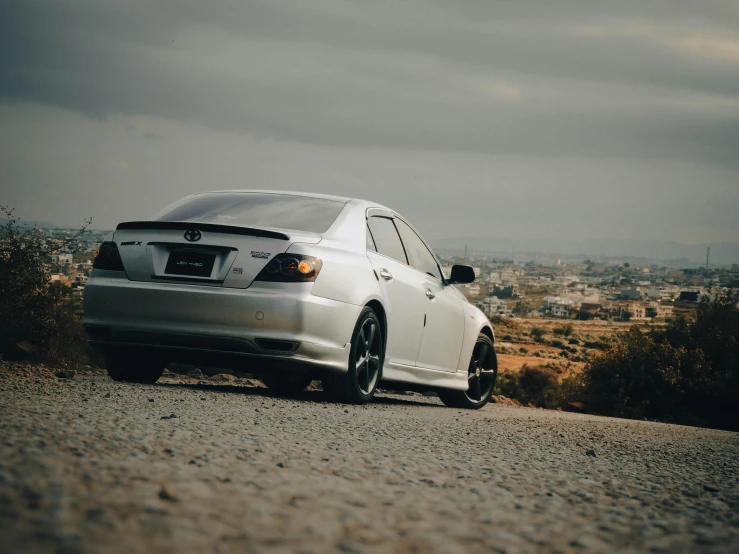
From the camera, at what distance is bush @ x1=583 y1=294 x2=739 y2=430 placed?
22.8 metres

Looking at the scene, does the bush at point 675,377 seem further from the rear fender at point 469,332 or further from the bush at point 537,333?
the bush at point 537,333

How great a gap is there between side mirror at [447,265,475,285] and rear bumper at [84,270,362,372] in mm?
2402

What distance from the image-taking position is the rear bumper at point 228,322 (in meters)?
7.24

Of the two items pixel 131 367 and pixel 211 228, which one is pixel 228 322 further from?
pixel 131 367

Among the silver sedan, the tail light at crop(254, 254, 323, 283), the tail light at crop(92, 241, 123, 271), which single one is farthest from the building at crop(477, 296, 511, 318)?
the tail light at crop(254, 254, 323, 283)

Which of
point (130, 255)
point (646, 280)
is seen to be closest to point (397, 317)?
point (130, 255)

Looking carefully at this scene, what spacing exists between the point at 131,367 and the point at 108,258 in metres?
1.21

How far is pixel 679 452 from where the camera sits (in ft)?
22.0

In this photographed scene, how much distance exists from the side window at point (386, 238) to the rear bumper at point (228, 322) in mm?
1086

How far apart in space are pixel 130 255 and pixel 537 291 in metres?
98.2

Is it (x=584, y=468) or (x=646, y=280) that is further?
(x=646, y=280)

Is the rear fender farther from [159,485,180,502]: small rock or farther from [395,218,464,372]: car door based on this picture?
[159,485,180,502]: small rock

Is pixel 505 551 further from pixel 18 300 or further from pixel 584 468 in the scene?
pixel 18 300

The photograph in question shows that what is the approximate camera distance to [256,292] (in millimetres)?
7254
